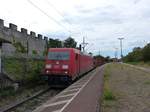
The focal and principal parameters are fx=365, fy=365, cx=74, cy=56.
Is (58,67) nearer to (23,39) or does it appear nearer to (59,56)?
(59,56)

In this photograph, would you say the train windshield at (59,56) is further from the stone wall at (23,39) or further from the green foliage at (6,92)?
the green foliage at (6,92)

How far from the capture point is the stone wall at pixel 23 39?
3340 centimetres

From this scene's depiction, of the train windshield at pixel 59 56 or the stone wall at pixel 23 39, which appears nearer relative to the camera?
the train windshield at pixel 59 56

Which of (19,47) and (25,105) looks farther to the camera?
(19,47)

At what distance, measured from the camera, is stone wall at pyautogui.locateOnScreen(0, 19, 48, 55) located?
3340 centimetres

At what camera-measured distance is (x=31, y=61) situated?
32.3 metres

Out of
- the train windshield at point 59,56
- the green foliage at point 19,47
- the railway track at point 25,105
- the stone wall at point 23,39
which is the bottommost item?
the railway track at point 25,105

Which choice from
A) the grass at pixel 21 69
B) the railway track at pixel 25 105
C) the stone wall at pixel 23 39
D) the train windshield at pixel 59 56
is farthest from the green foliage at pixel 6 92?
the stone wall at pixel 23 39

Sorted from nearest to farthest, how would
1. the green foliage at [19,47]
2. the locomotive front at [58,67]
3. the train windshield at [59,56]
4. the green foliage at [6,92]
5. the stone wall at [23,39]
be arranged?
the green foliage at [6,92] < the locomotive front at [58,67] < the train windshield at [59,56] < the stone wall at [23,39] < the green foliage at [19,47]

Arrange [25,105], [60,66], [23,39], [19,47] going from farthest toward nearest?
[23,39]
[19,47]
[60,66]
[25,105]

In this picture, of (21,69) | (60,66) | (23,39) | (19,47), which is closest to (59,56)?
(60,66)

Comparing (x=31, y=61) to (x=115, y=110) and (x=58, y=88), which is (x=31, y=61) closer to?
(x=58, y=88)

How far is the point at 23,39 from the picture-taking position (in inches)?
1588

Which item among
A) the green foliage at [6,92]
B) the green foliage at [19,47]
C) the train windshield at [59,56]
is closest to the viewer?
the green foliage at [6,92]
